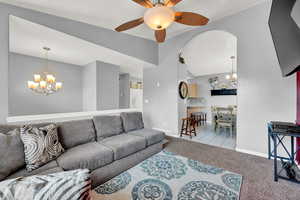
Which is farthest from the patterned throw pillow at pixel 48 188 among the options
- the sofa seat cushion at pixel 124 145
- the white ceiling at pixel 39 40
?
the white ceiling at pixel 39 40

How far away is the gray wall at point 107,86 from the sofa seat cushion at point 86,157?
8.39 ft

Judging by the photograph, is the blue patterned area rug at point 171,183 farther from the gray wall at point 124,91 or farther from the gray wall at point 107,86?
the gray wall at point 124,91

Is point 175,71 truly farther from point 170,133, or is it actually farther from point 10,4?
point 10,4

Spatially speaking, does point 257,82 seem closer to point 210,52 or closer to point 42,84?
point 210,52

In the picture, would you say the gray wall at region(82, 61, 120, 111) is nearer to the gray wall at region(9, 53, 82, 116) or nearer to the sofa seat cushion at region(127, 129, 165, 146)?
the gray wall at region(9, 53, 82, 116)

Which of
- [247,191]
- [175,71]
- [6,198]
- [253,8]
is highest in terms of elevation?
[253,8]

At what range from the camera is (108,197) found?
4.79 feet

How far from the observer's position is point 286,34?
1203mm

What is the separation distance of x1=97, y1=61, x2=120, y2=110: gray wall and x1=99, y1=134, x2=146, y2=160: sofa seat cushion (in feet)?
7.67

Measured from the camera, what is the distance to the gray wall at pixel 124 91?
6312 mm

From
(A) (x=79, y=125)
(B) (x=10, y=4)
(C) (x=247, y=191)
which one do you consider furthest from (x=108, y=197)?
(B) (x=10, y=4)

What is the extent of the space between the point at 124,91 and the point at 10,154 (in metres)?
5.23

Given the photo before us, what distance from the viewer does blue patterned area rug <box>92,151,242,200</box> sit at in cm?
150

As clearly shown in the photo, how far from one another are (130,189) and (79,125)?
4.27 ft
